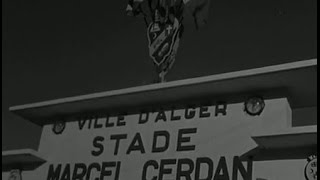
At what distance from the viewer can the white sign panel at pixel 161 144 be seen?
5.98 m

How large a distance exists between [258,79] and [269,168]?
3.70ft

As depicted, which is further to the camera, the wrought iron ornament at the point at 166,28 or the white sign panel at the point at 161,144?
the wrought iron ornament at the point at 166,28

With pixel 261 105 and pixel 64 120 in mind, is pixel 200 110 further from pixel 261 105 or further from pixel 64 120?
pixel 64 120

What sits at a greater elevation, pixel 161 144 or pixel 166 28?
pixel 166 28

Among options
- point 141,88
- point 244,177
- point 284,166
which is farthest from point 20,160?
point 284,166

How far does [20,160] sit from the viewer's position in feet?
25.6

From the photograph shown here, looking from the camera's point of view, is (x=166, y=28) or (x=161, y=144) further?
(x=166, y=28)

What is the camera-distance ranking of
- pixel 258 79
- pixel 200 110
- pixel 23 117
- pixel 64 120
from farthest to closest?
pixel 23 117
pixel 64 120
pixel 200 110
pixel 258 79

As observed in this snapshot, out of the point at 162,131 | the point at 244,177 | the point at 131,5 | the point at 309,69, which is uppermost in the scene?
the point at 131,5

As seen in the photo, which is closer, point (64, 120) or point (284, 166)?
point (284, 166)

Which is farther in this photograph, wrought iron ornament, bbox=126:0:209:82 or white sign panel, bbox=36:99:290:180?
wrought iron ornament, bbox=126:0:209:82

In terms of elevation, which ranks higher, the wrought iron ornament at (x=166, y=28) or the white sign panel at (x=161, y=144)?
the wrought iron ornament at (x=166, y=28)

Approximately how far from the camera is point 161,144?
21.6 ft

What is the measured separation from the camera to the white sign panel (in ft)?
19.6
